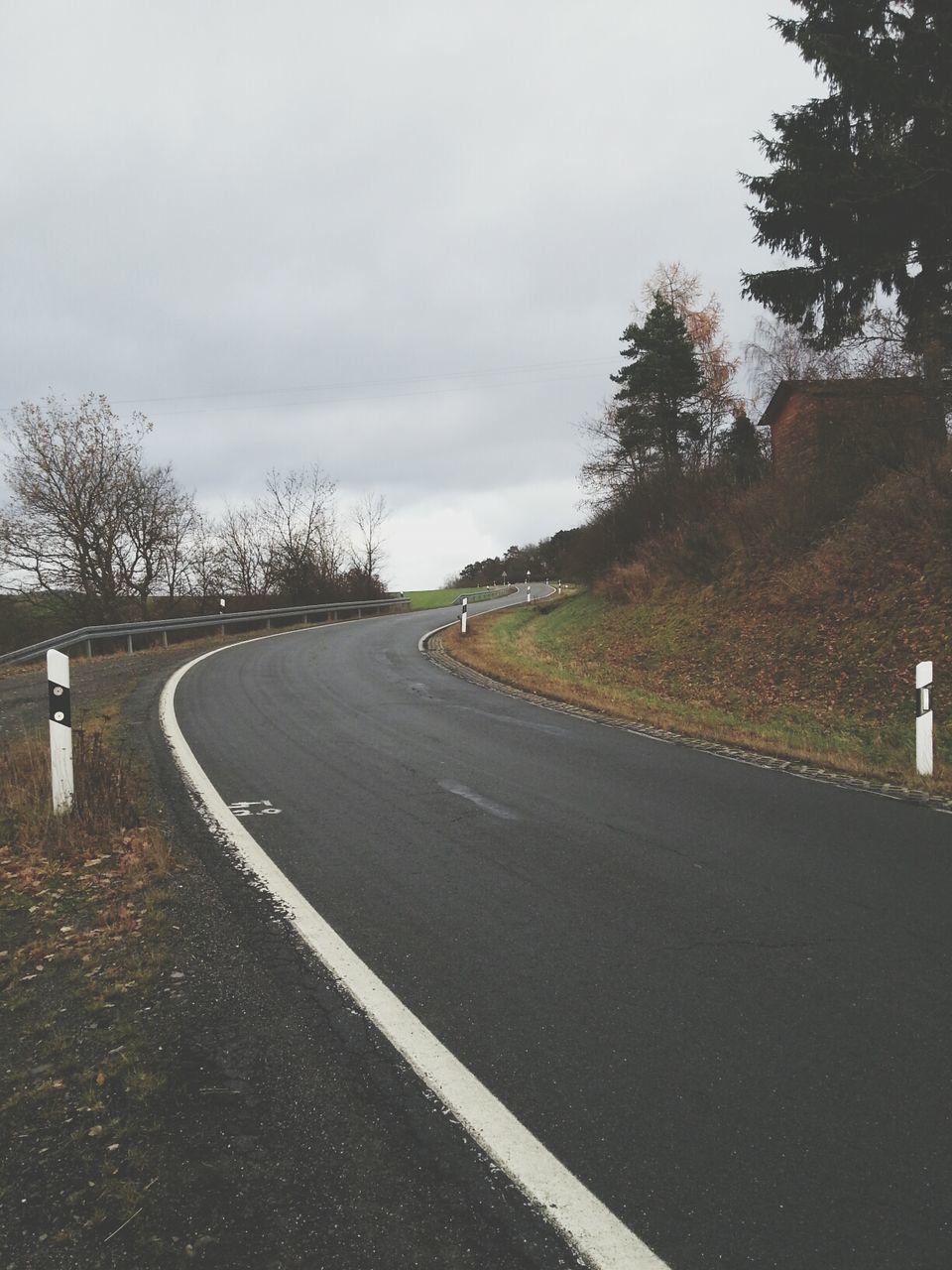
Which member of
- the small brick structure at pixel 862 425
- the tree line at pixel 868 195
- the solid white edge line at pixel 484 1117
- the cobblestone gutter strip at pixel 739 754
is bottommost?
the cobblestone gutter strip at pixel 739 754

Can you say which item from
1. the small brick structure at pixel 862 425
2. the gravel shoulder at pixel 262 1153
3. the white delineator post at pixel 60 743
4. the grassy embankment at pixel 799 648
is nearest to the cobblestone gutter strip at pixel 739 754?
the grassy embankment at pixel 799 648

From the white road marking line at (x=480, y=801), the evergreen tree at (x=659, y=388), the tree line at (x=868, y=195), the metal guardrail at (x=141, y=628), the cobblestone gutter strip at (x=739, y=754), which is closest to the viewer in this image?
the white road marking line at (x=480, y=801)

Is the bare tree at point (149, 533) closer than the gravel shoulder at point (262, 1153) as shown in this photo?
No

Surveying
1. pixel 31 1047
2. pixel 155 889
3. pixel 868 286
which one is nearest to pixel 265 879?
pixel 155 889

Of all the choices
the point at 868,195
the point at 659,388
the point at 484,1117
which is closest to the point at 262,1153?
the point at 484,1117

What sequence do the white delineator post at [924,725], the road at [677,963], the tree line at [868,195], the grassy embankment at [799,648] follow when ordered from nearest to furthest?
→ 1. the road at [677,963]
2. the white delineator post at [924,725]
3. the grassy embankment at [799,648]
4. the tree line at [868,195]

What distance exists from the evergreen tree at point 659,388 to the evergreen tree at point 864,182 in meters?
13.2

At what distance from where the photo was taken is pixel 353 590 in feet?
129

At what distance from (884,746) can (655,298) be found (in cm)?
2827

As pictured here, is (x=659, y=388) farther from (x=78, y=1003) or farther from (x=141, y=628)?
(x=78, y=1003)

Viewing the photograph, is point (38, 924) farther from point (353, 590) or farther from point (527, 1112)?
point (353, 590)

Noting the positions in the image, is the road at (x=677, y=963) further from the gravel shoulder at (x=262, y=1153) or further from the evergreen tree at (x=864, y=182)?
the evergreen tree at (x=864, y=182)

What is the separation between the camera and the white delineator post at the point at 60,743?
556 centimetres

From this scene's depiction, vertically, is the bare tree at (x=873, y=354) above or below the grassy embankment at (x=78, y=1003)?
above
